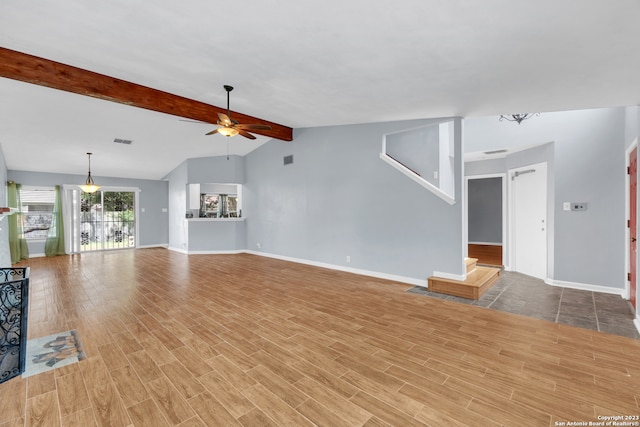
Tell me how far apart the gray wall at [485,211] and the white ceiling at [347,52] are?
7.29 metres

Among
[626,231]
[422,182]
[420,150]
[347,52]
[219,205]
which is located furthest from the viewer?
[219,205]

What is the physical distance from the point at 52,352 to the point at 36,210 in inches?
324

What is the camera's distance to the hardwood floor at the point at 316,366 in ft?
A: 5.90

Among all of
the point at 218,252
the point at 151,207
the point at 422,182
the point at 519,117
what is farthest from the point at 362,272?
the point at 151,207

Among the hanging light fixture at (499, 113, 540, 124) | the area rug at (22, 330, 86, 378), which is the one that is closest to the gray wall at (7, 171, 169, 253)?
the area rug at (22, 330, 86, 378)

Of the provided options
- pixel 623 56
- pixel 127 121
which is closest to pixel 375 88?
pixel 623 56

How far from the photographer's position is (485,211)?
1041 cm

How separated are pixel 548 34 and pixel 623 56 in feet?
2.80

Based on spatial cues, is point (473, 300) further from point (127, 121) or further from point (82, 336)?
point (127, 121)

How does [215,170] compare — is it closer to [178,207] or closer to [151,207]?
[178,207]

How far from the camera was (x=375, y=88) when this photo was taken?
3.69 meters

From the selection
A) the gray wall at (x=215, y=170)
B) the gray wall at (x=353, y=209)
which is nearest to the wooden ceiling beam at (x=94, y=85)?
the gray wall at (x=353, y=209)

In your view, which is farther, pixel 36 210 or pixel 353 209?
pixel 36 210

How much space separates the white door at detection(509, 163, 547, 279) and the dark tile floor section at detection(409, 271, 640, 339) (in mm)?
633
